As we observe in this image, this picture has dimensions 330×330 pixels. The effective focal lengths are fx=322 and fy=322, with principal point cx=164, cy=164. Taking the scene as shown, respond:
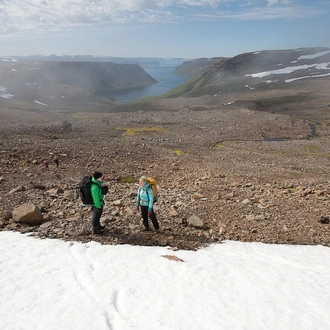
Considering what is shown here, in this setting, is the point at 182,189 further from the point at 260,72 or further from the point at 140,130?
the point at 260,72

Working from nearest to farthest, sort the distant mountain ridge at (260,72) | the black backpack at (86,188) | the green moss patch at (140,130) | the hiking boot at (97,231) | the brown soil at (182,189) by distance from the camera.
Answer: the black backpack at (86,188)
the hiking boot at (97,231)
the brown soil at (182,189)
the green moss patch at (140,130)
the distant mountain ridge at (260,72)

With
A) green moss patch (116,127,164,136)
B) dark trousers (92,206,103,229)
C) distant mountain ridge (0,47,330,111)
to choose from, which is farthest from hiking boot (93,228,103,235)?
distant mountain ridge (0,47,330,111)

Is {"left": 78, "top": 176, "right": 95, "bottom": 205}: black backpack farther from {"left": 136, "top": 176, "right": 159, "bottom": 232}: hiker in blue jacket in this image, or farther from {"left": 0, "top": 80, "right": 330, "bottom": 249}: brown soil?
{"left": 136, "top": 176, "right": 159, "bottom": 232}: hiker in blue jacket

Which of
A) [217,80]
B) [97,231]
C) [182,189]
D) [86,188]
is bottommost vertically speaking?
[217,80]

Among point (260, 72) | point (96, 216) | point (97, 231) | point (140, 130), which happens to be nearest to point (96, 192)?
point (96, 216)

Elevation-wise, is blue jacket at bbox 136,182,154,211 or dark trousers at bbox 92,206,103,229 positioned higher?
blue jacket at bbox 136,182,154,211

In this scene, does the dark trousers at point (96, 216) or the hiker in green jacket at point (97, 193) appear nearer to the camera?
the hiker in green jacket at point (97, 193)

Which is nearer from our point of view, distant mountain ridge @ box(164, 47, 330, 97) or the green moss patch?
the green moss patch

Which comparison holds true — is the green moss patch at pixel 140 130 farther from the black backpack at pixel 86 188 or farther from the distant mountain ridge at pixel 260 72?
the distant mountain ridge at pixel 260 72

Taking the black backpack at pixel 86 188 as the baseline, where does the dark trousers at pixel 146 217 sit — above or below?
below

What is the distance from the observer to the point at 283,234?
44.4ft

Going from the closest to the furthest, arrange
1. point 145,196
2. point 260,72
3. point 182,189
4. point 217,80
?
point 145,196 → point 182,189 → point 260,72 → point 217,80

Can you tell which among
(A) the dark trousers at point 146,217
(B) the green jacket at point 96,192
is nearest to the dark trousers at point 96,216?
(B) the green jacket at point 96,192

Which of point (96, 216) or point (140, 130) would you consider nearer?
point (96, 216)
